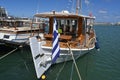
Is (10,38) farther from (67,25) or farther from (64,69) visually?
(64,69)

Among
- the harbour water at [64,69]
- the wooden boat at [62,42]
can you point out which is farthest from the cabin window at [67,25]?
the harbour water at [64,69]

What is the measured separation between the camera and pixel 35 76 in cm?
1355

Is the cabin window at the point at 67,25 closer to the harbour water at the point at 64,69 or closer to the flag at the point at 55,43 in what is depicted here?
the harbour water at the point at 64,69

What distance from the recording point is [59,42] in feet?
50.3

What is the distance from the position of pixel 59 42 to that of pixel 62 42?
0.38 meters

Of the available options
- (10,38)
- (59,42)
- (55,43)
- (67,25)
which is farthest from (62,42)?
(10,38)

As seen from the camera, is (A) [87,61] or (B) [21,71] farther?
(A) [87,61]

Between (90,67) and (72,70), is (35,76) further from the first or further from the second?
(90,67)

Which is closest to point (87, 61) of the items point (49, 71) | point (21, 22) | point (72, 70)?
point (72, 70)

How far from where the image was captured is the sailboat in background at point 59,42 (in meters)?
13.0

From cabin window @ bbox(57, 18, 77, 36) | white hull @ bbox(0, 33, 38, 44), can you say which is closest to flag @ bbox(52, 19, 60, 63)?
cabin window @ bbox(57, 18, 77, 36)

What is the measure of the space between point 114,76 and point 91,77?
166 cm

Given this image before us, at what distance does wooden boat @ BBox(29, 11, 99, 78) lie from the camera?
13.3 metres

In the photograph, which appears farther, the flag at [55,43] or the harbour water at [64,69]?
the harbour water at [64,69]
